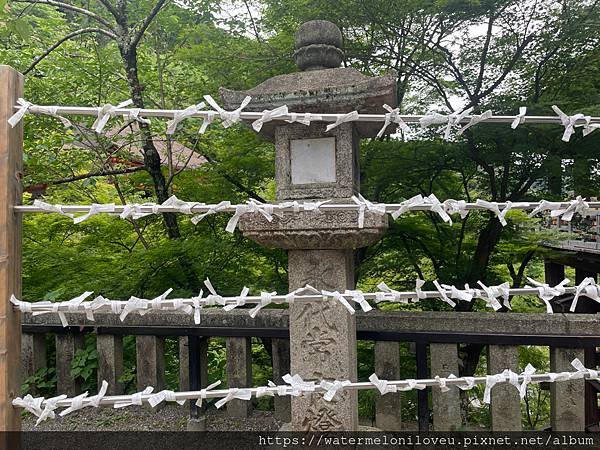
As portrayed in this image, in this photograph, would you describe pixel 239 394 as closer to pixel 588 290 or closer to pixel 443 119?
pixel 443 119

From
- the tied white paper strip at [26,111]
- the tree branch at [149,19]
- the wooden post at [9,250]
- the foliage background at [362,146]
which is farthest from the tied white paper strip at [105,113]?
the tree branch at [149,19]

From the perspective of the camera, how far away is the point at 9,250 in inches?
49.5

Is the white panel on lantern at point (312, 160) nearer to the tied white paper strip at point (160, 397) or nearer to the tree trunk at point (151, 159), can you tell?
the tied white paper strip at point (160, 397)

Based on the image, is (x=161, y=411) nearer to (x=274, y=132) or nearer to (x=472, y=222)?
(x=274, y=132)

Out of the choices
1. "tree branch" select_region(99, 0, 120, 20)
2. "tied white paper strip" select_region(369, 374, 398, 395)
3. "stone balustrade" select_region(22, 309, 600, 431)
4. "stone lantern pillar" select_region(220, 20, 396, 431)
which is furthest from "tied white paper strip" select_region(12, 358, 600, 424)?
"tree branch" select_region(99, 0, 120, 20)

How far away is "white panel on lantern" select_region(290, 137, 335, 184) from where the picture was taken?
2623 mm

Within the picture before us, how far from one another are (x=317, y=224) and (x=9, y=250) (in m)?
1.53

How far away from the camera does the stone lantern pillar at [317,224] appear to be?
2488 millimetres

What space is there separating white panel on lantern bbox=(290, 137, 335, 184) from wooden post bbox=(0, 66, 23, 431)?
1590 millimetres

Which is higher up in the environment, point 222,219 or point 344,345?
point 222,219

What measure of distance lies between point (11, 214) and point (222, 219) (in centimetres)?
371

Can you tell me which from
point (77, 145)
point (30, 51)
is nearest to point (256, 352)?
point (77, 145)

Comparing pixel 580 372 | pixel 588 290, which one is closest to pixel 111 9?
pixel 588 290

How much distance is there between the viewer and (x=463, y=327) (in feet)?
9.14
